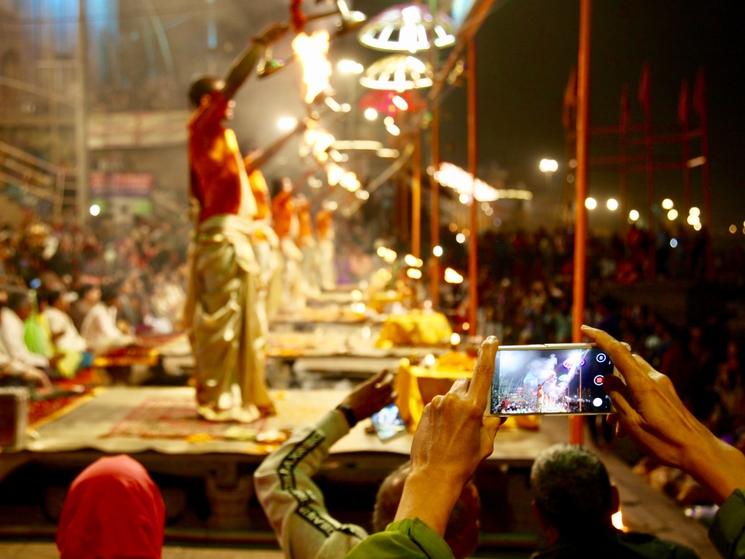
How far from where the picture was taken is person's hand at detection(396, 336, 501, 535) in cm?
138

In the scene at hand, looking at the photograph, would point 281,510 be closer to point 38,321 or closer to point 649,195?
point 38,321

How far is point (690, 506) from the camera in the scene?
20.3 feet

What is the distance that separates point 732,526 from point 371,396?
1710 mm

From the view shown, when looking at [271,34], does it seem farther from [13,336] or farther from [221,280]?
[13,336]

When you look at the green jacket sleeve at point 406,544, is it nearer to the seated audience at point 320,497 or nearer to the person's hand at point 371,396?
the seated audience at point 320,497

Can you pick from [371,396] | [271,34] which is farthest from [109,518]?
[271,34]

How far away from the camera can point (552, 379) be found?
1695 mm

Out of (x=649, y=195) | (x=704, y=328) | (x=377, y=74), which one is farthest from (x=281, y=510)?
(x=649, y=195)

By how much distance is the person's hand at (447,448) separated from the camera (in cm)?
138

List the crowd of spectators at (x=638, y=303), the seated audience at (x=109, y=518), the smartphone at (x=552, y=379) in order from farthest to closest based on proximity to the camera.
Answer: the crowd of spectators at (x=638, y=303) < the seated audience at (x=109, y=518) < the smartphone at (x=552, y=379)

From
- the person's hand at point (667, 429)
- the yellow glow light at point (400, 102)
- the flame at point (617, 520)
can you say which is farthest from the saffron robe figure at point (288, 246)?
the person's hand at point (667, 429)

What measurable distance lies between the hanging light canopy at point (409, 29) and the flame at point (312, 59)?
2.40ft

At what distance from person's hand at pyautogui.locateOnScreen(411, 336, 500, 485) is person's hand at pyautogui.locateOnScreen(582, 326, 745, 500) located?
0.26 metres

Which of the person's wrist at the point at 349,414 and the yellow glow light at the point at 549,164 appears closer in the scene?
the person's wrist at the point at 349,414
